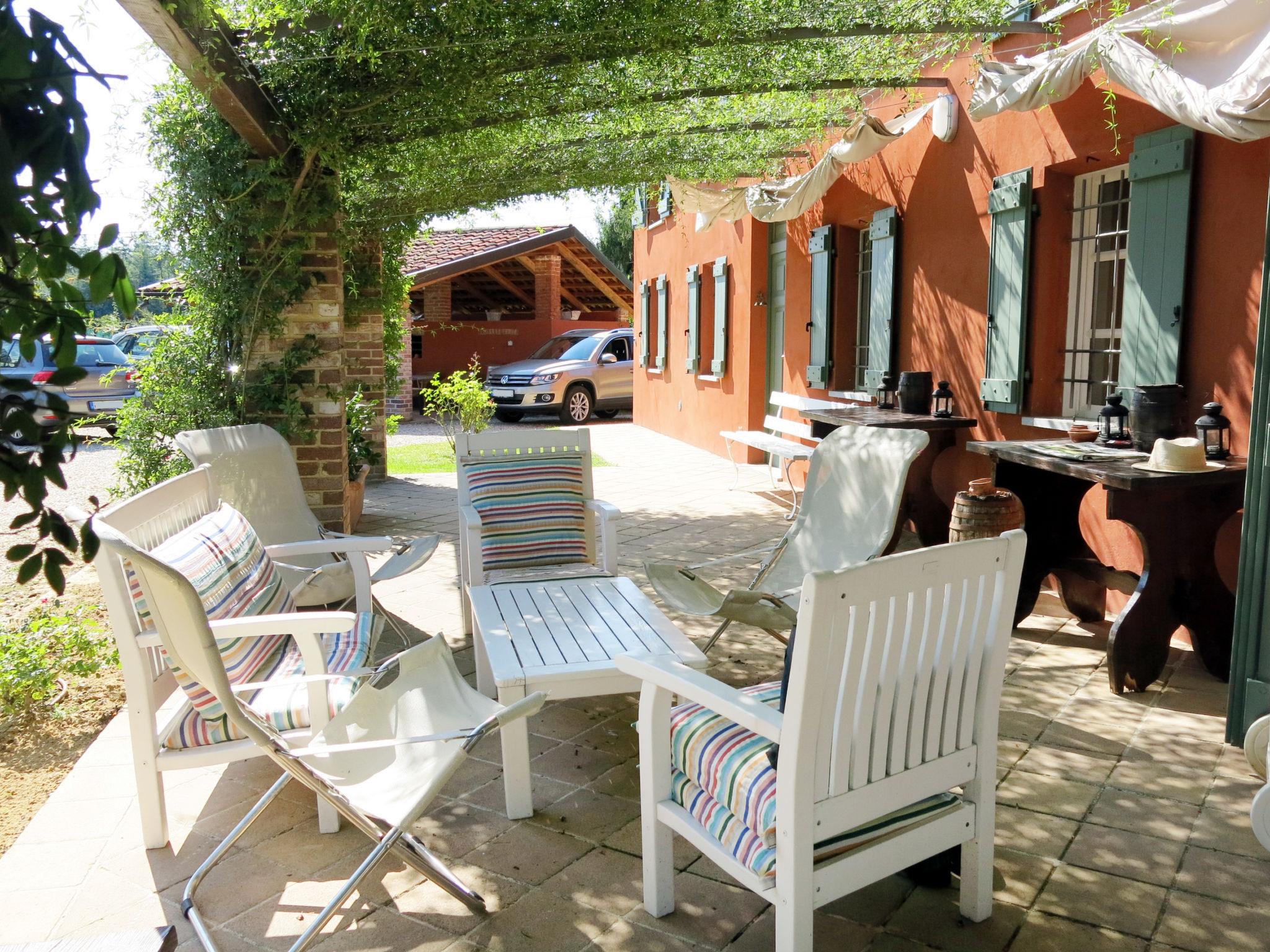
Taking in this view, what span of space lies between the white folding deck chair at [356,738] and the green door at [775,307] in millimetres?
7181

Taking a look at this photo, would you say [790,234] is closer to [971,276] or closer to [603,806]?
[971,276]

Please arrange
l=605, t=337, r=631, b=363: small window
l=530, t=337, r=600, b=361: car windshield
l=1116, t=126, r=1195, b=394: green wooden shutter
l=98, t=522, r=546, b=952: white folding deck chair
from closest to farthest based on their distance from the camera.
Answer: l=98, t=522, r=546, b=952: white folding deck chair → l=1116, t=126, r=1195, b=394: green wooden shutter → l=530, t=337, r=600, b=361: car windshield → l=605, t=337, r=631, b=363: small window

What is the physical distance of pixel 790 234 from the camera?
348 inches

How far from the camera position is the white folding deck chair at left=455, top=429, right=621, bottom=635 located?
4.32 m

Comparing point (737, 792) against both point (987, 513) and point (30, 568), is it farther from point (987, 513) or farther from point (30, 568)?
point (987, 513)

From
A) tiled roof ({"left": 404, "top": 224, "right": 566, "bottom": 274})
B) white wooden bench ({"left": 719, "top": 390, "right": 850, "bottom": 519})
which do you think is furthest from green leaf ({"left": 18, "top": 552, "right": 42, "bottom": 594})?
tiled roof ({"left": 404, "top": 224, "right": 566, "bottom": 274})

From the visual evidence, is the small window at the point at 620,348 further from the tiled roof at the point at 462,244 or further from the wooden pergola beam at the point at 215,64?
the wooden pergola beam at the point at 215,64

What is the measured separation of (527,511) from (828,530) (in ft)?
4.14

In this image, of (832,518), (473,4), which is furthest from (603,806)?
(473,4)

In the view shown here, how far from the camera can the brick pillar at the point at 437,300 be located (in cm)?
1825

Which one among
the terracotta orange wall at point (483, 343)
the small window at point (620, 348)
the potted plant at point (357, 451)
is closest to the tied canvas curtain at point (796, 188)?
the potted plant at point (357, 451)

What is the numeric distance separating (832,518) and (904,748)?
7.45 feet

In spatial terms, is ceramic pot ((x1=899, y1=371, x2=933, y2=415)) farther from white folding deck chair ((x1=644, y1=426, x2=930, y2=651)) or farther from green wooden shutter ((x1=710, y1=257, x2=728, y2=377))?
green wooden shutter ((x1=710, y1=257, x2=728, y2=377))

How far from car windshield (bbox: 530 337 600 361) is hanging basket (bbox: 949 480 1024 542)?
12.1 m
